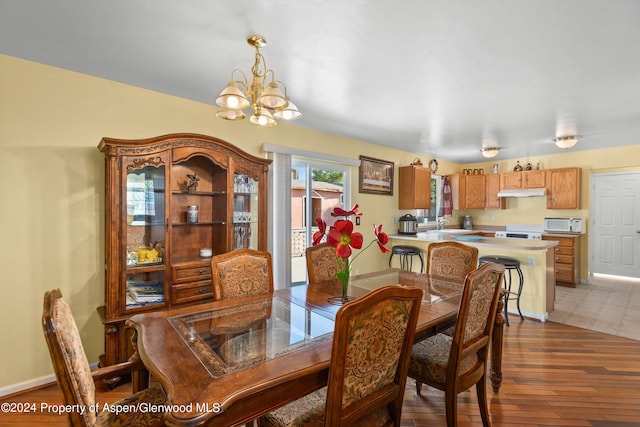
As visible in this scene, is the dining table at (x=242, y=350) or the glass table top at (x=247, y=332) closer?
the dining table at (x=242, y=350)

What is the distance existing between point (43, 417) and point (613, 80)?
15.9ft

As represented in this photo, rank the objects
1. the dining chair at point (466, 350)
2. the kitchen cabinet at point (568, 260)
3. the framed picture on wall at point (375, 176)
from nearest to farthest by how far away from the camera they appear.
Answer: the dining chair at point (466, 350), the framed picture on wall at point (375, 176), the kitchen cabinet at point (568, 260)

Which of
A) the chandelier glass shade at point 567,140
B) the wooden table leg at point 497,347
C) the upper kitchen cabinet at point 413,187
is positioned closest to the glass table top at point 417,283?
the wooden table leg at point 497,347

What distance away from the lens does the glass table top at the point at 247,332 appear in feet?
4.09

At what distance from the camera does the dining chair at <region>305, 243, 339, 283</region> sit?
2.58 m

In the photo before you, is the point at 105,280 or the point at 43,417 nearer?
the point at 43,417

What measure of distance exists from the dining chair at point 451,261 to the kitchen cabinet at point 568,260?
3.82 meters

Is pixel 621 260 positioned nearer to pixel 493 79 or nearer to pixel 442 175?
pixel 442 175

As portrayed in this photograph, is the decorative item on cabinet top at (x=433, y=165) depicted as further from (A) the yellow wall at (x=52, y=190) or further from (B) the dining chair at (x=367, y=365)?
(B) the dining chair at (x=367, y=365)

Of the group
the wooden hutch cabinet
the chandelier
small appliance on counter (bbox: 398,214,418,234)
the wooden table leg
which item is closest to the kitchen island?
small appliance on counter (bbox: 398,214,418,234)

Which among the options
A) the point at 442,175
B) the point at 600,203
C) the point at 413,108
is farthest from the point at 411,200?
the point at 600,203

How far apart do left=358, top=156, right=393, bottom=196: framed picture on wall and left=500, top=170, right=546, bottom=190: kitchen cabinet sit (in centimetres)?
266

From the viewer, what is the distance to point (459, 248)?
273cm

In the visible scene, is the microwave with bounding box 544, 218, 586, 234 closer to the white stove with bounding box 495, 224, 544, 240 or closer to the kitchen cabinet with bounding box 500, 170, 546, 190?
the white stove with bounding box 495, 224, 544, 240
